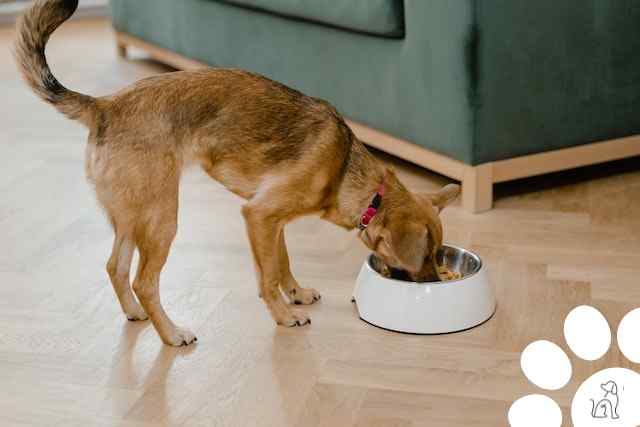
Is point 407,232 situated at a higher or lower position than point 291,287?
higher

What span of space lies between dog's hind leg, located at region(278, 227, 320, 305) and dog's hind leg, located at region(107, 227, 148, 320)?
Answer: 395mm

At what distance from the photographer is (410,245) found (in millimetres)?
2340

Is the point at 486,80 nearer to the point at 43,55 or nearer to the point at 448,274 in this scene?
the point at 448,274

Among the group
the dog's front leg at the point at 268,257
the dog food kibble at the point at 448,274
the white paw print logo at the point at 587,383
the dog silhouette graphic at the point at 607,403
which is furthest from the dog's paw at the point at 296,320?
the dog silhouette graphic at the point at 607,403

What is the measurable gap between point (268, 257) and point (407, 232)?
1.27 feet

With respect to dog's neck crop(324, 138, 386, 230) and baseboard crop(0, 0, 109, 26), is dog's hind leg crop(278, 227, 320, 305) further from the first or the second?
baseboard crop(0, 0, 109, 26)

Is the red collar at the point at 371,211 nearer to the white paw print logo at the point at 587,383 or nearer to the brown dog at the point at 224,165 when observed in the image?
the brown dog at the point at 224,165

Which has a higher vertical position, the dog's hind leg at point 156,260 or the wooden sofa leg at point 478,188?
the dog's hind leg at point 156,260

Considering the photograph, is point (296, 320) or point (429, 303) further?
point (296, 320)

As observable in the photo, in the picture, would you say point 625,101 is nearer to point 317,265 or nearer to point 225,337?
point 317,265

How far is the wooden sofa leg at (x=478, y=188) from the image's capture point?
325 centimetres

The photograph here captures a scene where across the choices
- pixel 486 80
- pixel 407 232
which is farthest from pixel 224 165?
pixel 486 80

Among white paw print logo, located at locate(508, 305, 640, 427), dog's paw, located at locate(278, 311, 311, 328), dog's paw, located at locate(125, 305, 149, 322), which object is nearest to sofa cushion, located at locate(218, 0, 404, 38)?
dog's paw, located at locate(278, 311, 311, 328)

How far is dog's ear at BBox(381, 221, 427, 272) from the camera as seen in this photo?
2.34 m
